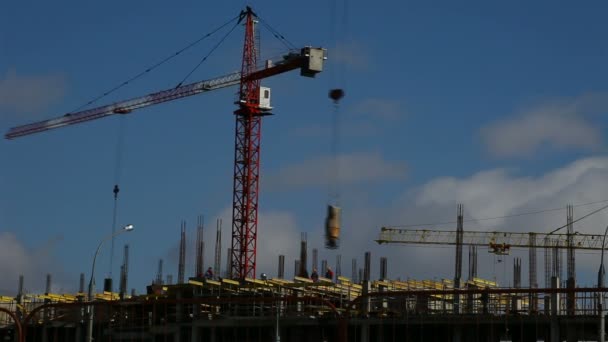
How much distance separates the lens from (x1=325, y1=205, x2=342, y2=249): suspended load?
44.8 meters

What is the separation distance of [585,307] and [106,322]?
3320cm

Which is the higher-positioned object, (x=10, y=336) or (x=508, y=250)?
(x=508, y=250)

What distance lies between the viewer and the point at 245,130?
117 metres

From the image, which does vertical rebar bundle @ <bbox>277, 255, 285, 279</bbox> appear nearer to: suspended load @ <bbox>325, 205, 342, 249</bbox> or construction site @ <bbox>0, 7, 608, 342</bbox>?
construction site @ <bbox>0, 7, 608, 342</bbox>

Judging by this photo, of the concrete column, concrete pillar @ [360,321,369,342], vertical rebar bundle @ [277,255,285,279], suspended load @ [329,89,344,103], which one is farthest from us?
vertical rebar bundle @ [277,255,285,279]

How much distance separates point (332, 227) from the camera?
45062 millimetres

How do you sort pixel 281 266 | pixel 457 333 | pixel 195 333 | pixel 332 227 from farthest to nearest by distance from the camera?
pixel 281 266 < pixel 195 333 < pixel 457 333 < pixel 332 227

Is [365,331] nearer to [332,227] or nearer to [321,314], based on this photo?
[321,314]

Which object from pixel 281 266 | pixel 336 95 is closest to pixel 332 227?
pixel 336 95

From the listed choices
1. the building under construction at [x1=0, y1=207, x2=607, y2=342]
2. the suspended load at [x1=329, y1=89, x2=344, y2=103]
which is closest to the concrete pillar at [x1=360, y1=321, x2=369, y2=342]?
the building under construction at [x1=0, y1=207, x2=607, y2=342]

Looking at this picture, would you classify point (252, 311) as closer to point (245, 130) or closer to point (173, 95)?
point (245, 130)

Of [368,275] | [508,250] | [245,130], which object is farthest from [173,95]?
[368,275]

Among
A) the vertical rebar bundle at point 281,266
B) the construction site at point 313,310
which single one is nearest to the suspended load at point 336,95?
the construction site at point 313,310

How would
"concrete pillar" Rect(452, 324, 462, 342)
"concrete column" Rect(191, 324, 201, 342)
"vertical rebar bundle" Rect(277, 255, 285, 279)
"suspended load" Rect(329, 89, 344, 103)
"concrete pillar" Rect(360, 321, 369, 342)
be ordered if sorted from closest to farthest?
"suspended load" Rect(329, 89, 344, 103)
"concrete pillar" Rect(452, 324, 462, 342)
"concrete pillar" Rect(360, 321, 369, 342)
"concrete column" Rect(191, 324, 201, 342)
"vertical rebar bundle" Rect(277, 255, 285, 279)
